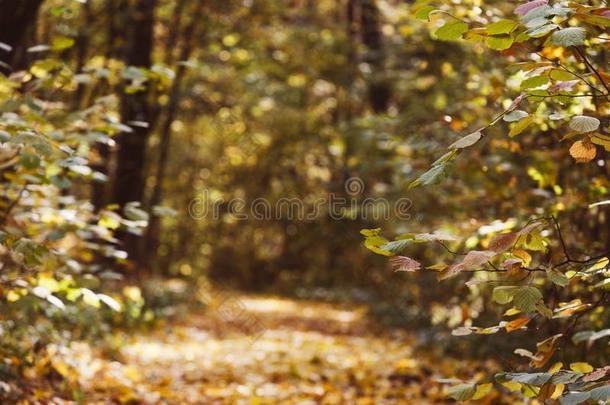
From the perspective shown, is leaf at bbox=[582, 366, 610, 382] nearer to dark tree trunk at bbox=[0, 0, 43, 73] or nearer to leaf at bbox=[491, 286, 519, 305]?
leaf at bbox=[491, 286, 519, 305]

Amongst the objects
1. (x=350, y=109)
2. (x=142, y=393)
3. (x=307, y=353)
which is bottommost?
(x=350, y=109)

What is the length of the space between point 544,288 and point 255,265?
515 inches

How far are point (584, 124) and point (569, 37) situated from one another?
27 cm

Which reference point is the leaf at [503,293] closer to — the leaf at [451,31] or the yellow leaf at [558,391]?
the yellow leaf at [558,391]

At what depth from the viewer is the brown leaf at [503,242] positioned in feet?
6.52

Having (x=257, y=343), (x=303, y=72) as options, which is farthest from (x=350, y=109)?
(x=257, y=343)

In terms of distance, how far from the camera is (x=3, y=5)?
393 centimetres

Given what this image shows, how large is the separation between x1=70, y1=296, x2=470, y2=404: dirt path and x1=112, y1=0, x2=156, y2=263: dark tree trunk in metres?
2.05

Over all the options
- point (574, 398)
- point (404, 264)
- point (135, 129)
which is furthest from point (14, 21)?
point (135, 129)

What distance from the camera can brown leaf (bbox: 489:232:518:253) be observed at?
199cm

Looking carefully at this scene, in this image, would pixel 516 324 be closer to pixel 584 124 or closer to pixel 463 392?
pixel 463 392

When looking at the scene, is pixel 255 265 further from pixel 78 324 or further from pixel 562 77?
pixel 562 77

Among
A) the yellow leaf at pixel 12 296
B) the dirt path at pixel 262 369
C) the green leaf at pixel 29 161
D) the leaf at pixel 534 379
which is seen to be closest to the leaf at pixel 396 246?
the leaf at pixel 534 379

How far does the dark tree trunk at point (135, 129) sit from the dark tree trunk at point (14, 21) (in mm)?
4155
